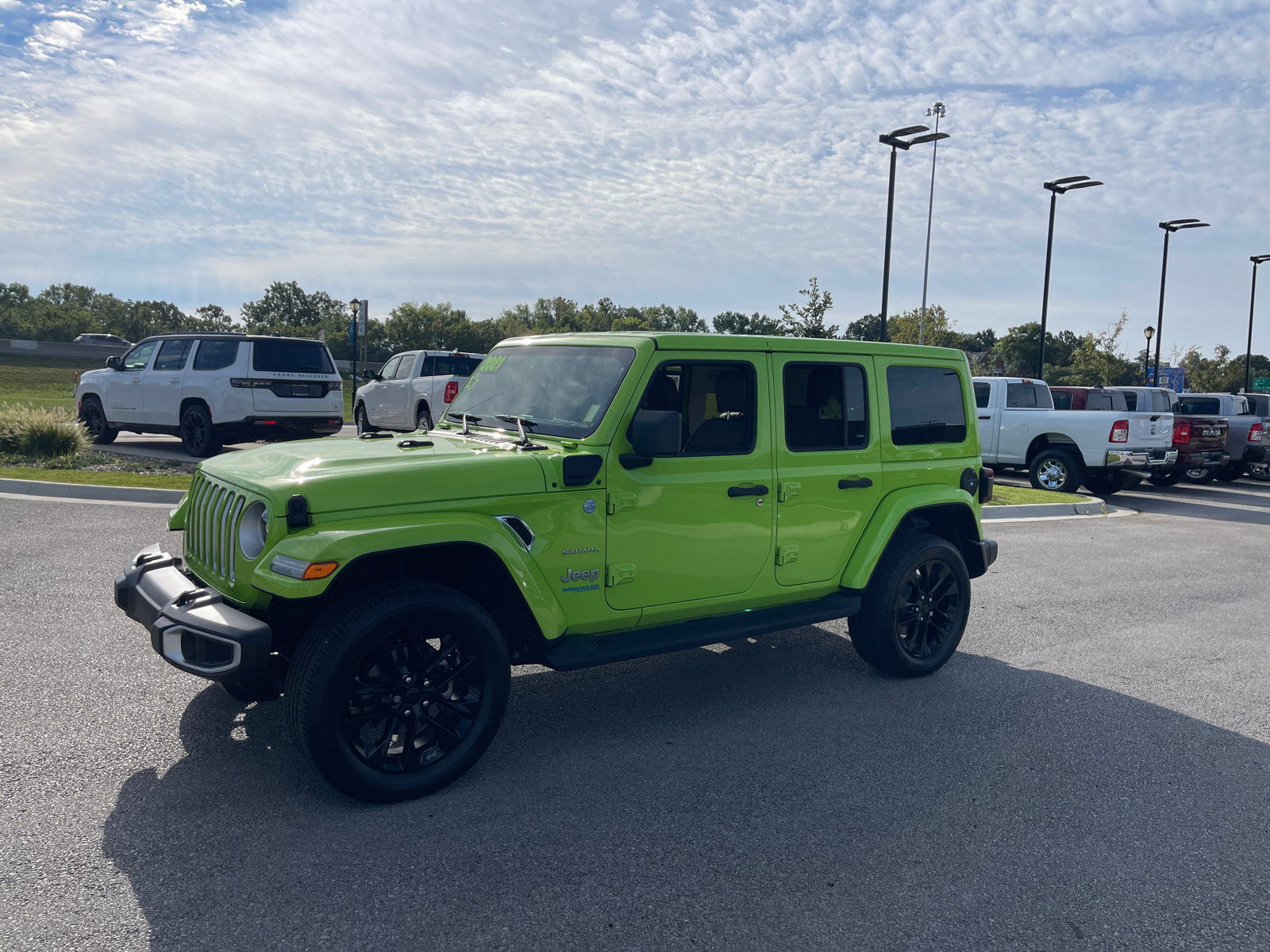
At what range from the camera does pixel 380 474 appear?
3648 mm

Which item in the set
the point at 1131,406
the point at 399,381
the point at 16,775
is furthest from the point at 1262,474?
the point at 16,775

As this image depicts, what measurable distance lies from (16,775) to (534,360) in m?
2.96

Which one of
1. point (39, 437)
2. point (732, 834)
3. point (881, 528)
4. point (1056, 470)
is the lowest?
point (732, 834)

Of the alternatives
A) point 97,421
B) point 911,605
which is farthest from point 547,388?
point 97,421

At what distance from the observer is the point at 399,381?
62.7ft

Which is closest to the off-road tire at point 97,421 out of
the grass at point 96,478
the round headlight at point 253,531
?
the grass at point 96,478

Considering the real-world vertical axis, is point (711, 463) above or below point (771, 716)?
above

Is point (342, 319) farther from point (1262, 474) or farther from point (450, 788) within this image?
point (450, 788)

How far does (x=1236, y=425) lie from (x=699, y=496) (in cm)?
1955

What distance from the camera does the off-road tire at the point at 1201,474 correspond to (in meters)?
17.4

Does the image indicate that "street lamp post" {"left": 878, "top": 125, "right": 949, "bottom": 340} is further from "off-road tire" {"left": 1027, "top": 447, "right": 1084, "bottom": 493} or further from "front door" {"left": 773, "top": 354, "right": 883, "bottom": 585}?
"front door" {"left": 773, "top": 354, "right": 883, "bottom": 585}

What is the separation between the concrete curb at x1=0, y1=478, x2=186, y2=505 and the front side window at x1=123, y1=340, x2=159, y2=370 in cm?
451

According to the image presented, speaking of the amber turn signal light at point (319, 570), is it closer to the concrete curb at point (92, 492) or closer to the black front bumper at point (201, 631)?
the black front bumper at point (201, 631)

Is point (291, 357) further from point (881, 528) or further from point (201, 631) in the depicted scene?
point (201, 631)
